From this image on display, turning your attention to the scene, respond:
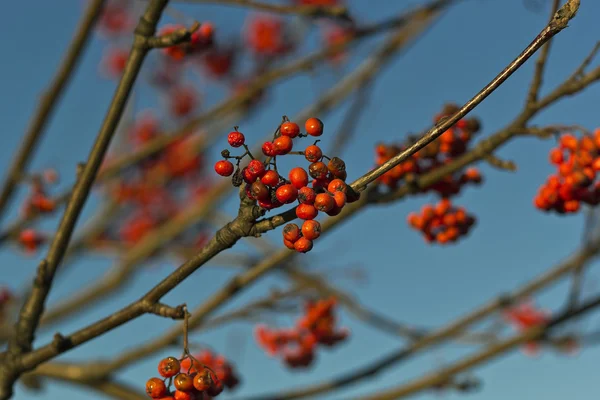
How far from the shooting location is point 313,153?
1531mm

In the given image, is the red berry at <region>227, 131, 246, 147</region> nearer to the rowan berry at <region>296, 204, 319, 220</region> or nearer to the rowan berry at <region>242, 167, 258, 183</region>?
the rowan berry at <region>242, 167, 258, 183</region>

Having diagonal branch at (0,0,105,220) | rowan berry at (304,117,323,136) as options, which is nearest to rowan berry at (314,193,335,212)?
rowan berry at (304,117,323,136)

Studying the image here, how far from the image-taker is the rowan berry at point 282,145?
60.7 inches

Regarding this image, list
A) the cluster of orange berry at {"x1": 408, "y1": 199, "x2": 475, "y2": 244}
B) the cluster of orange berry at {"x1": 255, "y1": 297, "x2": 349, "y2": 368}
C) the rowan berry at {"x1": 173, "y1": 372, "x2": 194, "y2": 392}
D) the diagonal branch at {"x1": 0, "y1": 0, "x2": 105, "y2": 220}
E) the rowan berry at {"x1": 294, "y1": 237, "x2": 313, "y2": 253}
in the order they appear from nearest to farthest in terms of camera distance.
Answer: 1. the rowan berry at {"x1": 294, "y1": 237, "x2": 313, "y2": 253}
2. the rowan berry at {"x1": 173, "y1": 372, "x2": 194, "y2": 392}
3. the cluster of orange berry at {"x1": 408, "y1": 199, "x2": 475, "y2": 244}
4. the diagonal branch at {"x1": 0, "y1": 0, "x2": 105, "y2": 220}
5. the cluster of orange berry at {"x1": 255, "y1": 297, "x2": 349, "y2": 368}

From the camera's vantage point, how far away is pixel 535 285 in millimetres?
4113

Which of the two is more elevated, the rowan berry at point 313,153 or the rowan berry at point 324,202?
the rowan berry at point 313,153

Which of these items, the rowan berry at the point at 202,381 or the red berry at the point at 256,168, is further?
the rowan berry at the point at 202,381

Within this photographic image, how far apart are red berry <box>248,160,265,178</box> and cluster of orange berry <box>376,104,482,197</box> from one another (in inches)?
46.3

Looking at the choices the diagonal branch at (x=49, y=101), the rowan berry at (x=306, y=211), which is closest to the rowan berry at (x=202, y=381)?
the rowan berry at (x=306, y=211)

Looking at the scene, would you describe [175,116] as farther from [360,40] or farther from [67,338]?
[67,338]

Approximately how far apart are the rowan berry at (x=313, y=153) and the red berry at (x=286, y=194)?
9 cm

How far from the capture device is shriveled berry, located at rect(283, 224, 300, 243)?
1564mm

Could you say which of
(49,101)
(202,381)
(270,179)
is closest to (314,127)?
(270,179)

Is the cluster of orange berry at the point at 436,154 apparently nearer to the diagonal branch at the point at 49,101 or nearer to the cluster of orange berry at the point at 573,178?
the cluster of orange berry at the point at 573,178
